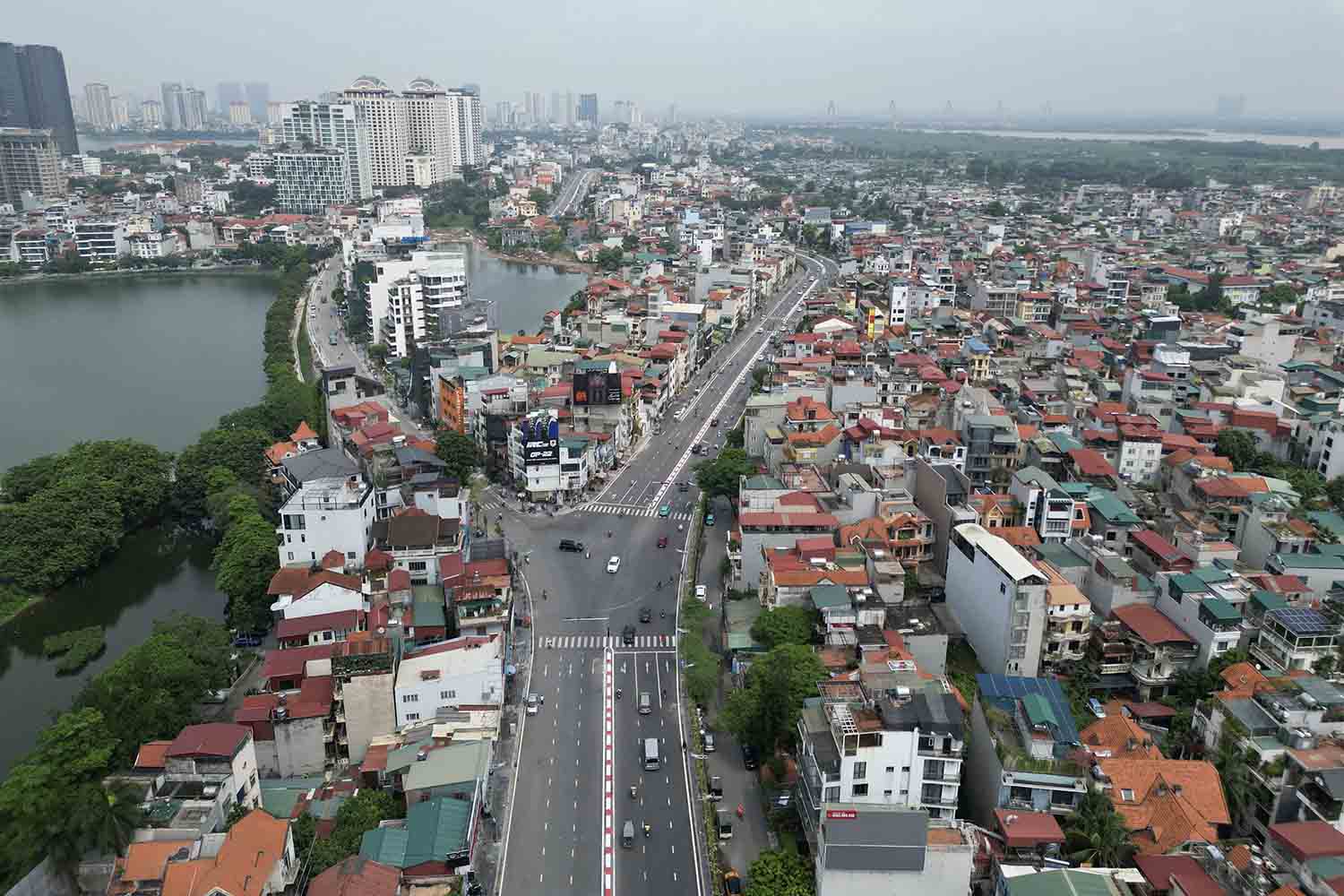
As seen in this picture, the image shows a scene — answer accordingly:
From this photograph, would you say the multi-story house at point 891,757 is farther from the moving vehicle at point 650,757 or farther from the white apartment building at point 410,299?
the white apartment building at point 410,299

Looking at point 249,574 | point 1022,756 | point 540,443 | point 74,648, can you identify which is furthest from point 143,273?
point 1022,756

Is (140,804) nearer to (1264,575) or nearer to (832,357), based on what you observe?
(1264,575)

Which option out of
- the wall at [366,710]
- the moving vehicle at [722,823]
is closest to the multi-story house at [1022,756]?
the moving vehicle at [722,823]

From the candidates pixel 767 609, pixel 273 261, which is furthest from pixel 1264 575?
pixel 273 261

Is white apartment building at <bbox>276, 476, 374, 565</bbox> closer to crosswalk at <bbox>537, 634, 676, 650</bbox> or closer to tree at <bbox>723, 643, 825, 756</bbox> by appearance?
crosswalk at <bbox>537, 634, 676, 650</bbox>

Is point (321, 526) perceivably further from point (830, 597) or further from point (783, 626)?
point (830, 597)
